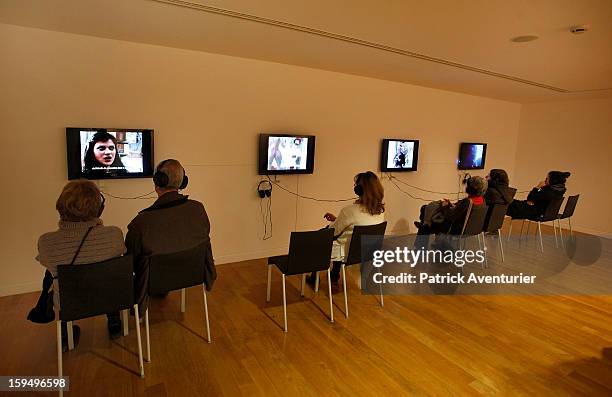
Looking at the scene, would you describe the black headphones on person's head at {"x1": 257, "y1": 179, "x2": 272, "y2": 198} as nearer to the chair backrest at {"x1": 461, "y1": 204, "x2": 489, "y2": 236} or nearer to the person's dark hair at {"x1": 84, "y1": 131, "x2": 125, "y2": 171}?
the person's dark hair at {"x1": 84, "y1": 131, "x2": 125, "y2": 171}

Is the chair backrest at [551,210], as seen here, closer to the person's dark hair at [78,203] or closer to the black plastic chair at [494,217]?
the black plastic chair at [494,217]

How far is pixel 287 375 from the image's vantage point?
2.47 meters

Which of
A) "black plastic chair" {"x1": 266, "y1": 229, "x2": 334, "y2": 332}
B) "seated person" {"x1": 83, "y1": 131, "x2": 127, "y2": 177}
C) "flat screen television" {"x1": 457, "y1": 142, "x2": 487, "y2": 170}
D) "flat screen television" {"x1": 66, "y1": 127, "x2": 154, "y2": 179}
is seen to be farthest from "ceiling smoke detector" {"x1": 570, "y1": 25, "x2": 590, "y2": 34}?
"seated person" {"x1": 83, "y1": 131, "x2": 127, "y2": 177}

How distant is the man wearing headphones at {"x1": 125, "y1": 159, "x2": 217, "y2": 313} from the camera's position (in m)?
2.47

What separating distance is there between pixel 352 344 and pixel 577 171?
6.72 meters

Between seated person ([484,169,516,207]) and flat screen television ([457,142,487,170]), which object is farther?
flat screen television ([457,142,487,170])

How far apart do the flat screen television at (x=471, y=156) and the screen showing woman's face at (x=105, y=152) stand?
576 centimetres

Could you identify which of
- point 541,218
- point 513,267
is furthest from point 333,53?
point 541,218

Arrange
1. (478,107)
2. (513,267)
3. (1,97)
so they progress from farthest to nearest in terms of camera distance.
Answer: (478,107)
(513,267)
(1,97)

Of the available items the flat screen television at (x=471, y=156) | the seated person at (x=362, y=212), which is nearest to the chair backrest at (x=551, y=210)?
the flat screen television at (x=471, y=156)

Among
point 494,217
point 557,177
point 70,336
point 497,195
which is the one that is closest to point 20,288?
point 70,336

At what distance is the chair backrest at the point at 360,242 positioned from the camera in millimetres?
3178

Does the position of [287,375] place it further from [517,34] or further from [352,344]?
[517,34]

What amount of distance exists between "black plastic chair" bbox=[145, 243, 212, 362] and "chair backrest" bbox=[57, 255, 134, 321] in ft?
0.71
